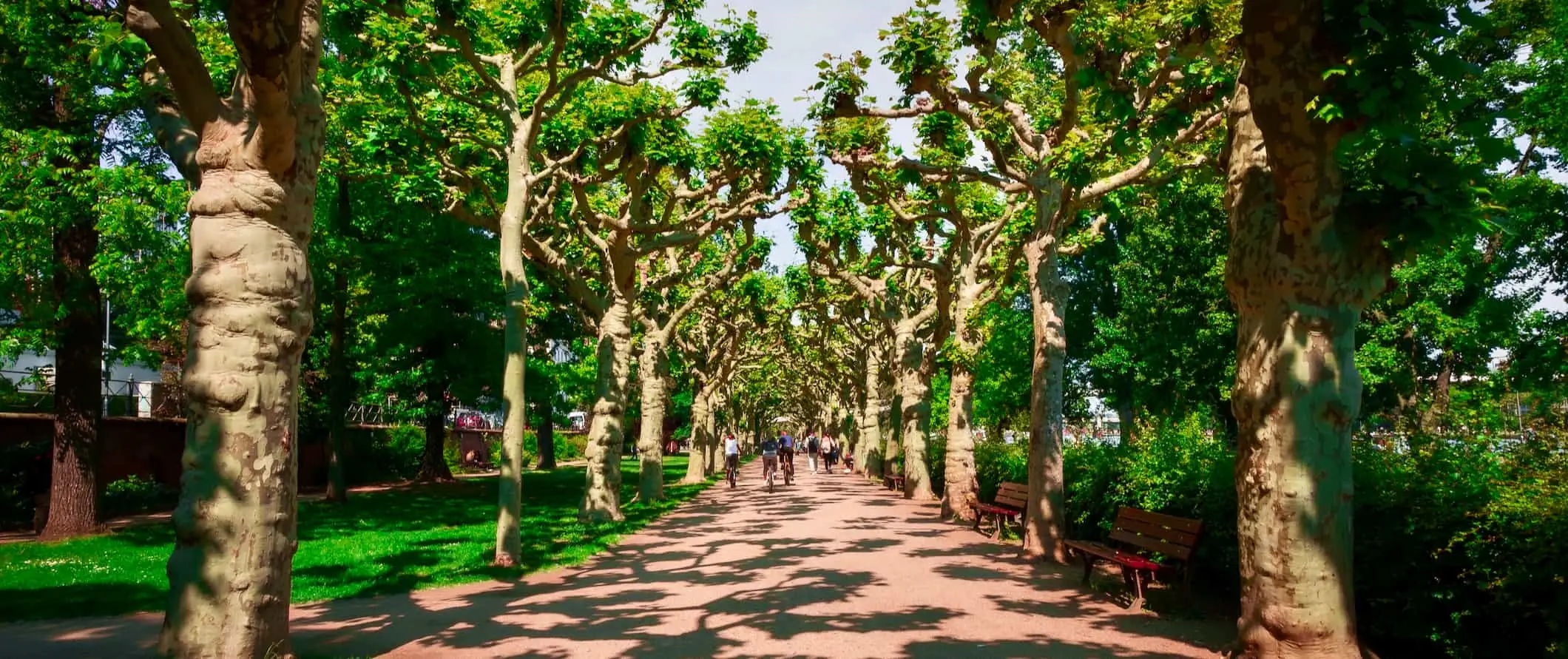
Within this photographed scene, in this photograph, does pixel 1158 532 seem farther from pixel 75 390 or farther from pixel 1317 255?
pixel 75 390

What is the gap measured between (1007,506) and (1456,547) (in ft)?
27.6

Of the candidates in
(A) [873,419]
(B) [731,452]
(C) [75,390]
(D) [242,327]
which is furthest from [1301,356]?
(A) [873,419]

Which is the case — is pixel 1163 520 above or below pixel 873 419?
below

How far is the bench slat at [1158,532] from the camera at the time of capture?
796cm

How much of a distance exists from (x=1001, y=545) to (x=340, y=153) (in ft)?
48.2

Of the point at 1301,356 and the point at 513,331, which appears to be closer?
the point at 1301,356

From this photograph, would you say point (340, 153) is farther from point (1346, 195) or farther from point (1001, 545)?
point (1346, 195)

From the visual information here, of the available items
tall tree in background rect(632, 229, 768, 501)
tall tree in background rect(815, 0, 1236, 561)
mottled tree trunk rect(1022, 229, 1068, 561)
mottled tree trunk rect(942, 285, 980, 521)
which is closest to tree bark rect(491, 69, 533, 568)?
tall tree in background rect(815, 0, 1236, 561)

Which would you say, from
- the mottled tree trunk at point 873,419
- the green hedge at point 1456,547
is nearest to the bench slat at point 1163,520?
the green hedge at point 1456,547

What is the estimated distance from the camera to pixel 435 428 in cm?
2731

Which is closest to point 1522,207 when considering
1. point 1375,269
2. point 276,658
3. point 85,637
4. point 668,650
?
point 1375,269

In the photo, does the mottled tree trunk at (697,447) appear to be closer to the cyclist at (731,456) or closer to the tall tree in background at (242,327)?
the cyclist at (731,456)

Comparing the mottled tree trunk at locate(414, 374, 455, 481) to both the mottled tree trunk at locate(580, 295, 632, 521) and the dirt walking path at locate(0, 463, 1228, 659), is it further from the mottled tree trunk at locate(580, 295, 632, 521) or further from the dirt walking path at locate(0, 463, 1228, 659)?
the dirt walking path at locate(0, 463, 1228, 659)

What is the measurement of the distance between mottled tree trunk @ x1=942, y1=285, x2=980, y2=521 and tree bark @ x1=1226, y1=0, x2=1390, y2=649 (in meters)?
11.0
